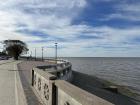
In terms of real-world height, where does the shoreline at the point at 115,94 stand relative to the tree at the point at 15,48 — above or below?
below

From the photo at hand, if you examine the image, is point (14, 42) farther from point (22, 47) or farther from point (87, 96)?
point (87, 96)

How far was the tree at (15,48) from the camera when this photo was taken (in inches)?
4306

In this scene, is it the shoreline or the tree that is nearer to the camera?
the shoreline

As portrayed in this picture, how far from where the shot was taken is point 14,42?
377 feet

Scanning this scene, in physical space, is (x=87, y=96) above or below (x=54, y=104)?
above

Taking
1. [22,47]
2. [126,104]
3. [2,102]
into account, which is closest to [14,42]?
[22,47]

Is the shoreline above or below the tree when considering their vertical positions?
below

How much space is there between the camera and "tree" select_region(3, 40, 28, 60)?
10938 centimetres

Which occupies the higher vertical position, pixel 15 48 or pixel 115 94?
pixel 15 48

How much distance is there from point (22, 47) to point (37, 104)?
106 meters

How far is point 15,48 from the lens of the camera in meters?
110

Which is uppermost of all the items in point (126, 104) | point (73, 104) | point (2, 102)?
point (73, 104)

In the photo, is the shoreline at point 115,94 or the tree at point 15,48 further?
the tree at point 15,48

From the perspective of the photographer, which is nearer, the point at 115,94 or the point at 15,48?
the point at 115,94
